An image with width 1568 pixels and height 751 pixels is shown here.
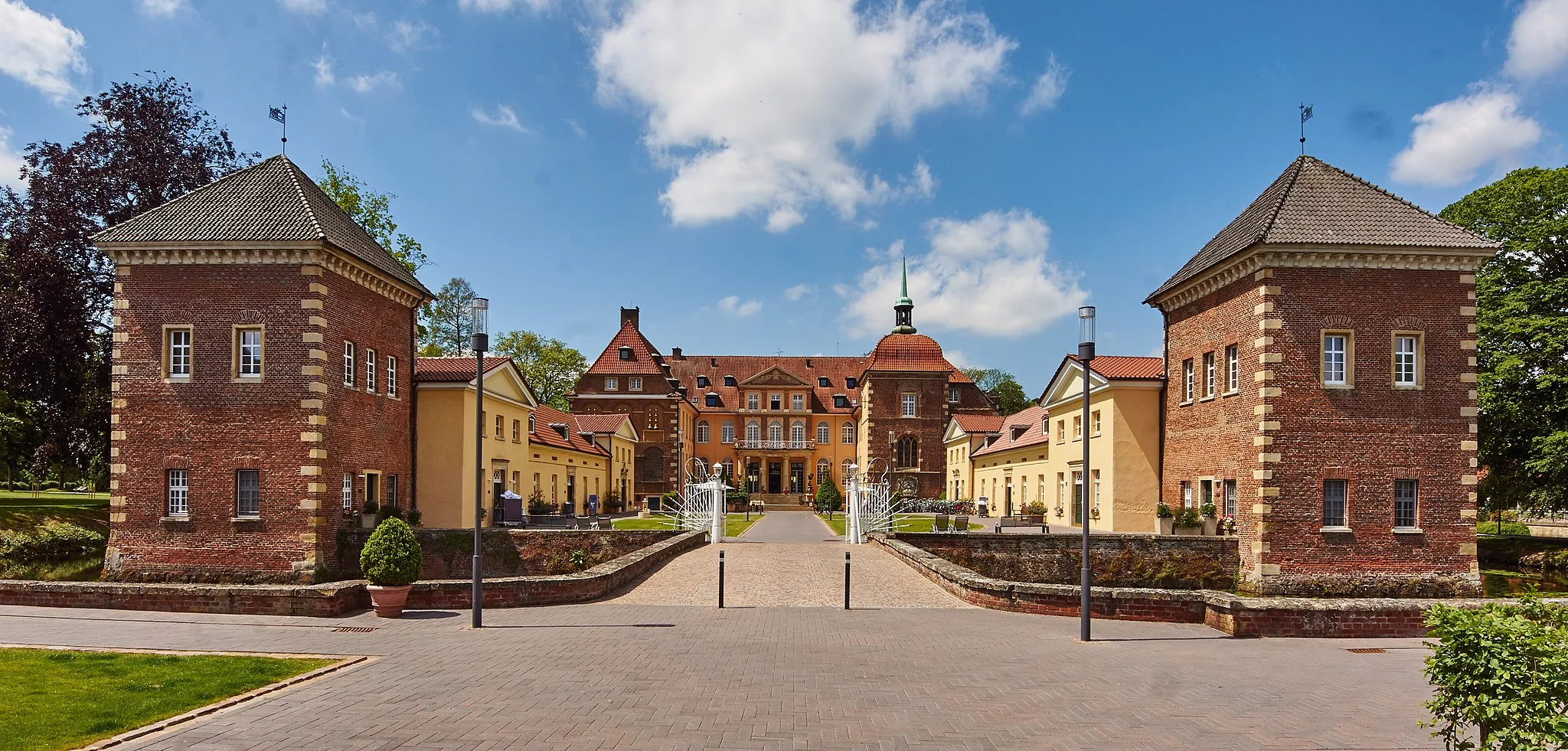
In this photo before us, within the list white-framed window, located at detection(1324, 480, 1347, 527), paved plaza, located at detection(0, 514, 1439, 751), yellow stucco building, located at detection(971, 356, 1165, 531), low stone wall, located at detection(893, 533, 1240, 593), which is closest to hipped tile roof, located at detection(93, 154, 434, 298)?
paved plaza, located at detection(0, 514, 1439, 751)

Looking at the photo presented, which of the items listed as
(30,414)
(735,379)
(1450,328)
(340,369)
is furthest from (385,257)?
(735,379)

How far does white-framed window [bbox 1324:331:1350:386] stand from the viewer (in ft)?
72.3

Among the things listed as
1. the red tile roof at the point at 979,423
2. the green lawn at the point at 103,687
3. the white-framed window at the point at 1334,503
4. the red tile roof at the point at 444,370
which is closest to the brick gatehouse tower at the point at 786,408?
the red tile roof at the point at 979,423

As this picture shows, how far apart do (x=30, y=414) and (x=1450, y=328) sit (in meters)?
39.4

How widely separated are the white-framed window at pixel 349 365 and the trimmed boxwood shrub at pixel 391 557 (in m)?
7.24

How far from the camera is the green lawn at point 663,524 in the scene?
3594cm

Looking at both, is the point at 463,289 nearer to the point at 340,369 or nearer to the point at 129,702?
the point at 340,369

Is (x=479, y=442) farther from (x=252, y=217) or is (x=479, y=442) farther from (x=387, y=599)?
(x=252, y=217)

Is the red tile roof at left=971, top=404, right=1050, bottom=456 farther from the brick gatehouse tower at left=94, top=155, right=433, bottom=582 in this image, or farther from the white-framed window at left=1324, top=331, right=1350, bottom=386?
the brick gatehouse tower at left=94, top=155, right=433, bottom=582

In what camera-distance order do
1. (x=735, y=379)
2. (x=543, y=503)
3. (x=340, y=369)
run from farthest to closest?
(x=735, y=379), (x=543, y=503), (x=340, y=369)

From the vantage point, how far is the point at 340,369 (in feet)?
70.4

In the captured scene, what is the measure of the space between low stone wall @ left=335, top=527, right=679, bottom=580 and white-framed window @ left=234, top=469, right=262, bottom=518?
4168 mm

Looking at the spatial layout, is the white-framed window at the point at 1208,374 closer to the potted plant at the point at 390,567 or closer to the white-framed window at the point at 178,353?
the potted plant at the point at 390,567

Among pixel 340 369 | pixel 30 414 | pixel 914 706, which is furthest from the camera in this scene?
pixel 30 414
